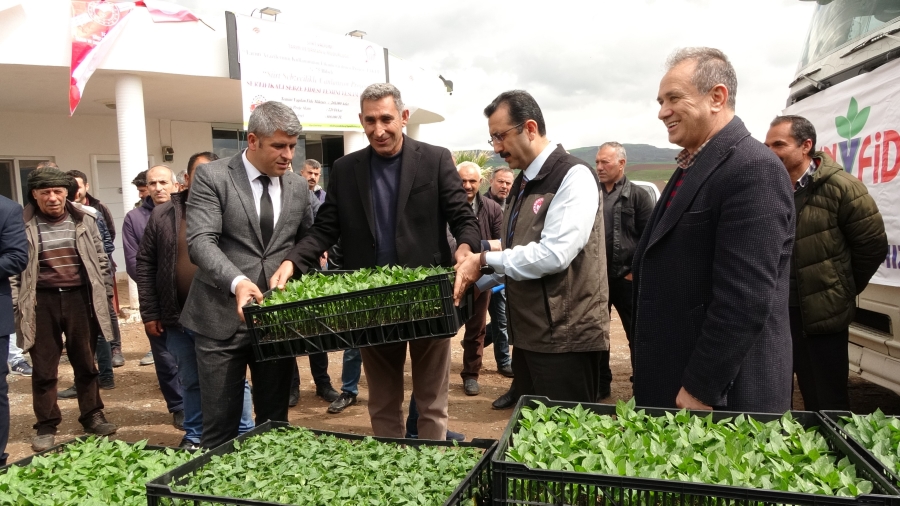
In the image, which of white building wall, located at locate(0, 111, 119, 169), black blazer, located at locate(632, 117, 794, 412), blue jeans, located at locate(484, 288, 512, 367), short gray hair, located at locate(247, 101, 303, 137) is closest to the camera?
black blazer, located at locate(632, 117, 794, 412)

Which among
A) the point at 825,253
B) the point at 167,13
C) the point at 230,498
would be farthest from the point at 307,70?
the point at 230,498

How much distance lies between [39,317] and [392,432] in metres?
3.46

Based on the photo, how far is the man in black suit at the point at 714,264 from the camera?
A: 203cm

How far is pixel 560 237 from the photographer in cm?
271

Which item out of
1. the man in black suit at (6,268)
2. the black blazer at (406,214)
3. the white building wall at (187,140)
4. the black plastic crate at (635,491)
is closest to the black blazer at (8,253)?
the man in black suit at (6,268)

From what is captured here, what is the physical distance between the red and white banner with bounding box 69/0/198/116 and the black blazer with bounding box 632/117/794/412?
29.3 feet

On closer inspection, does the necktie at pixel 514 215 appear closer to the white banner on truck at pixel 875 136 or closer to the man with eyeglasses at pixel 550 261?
the man with eyeglasses at pixel 550 261

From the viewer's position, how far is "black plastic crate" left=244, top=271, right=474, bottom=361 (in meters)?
2.34

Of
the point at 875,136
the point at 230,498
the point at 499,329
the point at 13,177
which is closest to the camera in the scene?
the point at 230,498

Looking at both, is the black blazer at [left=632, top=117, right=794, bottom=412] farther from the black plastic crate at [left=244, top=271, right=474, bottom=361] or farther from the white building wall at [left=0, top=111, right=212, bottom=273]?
the white building wall at [left=0, top=111, right=212, bottom=273]

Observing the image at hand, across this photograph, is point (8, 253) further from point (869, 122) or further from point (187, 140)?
point (187, 140)

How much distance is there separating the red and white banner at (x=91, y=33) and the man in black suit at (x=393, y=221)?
7382mm

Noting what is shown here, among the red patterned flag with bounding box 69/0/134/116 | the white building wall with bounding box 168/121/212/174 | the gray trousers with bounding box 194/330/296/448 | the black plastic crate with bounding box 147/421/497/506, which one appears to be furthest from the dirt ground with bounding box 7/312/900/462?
the white building wall with bounding box 168/121/212/174

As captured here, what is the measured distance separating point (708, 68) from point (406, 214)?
4.93 ft
